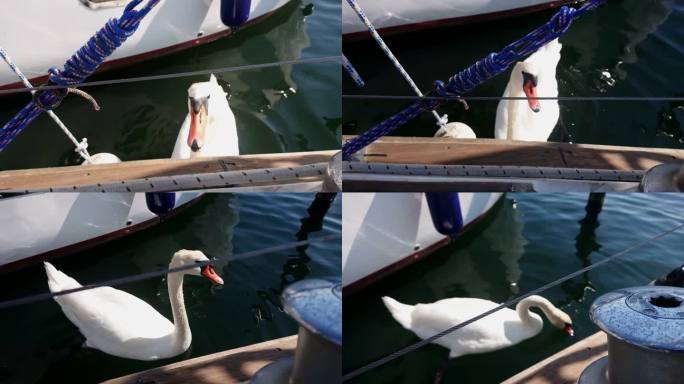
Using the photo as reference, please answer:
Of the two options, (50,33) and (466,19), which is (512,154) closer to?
(466,19)

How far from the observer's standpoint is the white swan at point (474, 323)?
2.19m

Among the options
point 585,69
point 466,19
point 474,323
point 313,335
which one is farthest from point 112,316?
point 585,69

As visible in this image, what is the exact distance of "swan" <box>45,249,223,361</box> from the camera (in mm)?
1909

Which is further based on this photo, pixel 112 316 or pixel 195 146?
pixel 195 146

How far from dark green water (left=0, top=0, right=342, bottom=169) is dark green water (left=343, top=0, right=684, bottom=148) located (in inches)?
19.6

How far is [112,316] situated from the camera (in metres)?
2.10

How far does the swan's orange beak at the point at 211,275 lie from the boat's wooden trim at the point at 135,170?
0.37 meters

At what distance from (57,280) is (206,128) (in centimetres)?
135

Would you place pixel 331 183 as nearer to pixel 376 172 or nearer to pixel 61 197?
pixel 376 172

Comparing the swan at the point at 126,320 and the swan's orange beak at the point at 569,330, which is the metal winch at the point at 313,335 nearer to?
the swan at the point at 126,320

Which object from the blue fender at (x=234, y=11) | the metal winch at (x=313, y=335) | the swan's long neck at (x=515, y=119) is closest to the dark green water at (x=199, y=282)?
the metal winch at (x=313, y=335)

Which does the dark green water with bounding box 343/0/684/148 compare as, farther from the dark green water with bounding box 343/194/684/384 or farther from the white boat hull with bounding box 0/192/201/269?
the white boat hull with bounding box 0/192/201/269

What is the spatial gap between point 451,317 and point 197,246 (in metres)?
0.91

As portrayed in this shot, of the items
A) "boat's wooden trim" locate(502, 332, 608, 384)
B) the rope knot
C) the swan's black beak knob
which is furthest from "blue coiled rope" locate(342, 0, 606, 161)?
the swan's black beak knob
